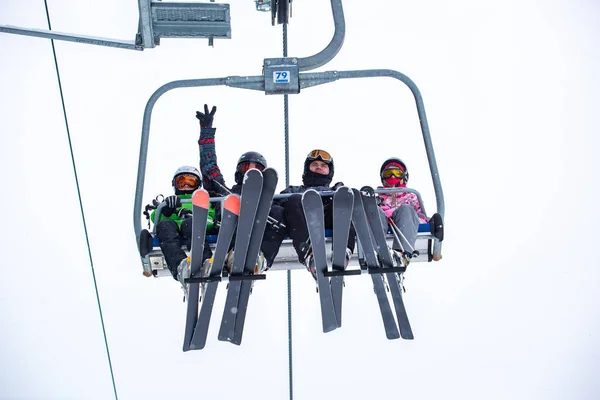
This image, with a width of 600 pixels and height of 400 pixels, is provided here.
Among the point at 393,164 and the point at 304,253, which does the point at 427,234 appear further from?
the point at 393,164

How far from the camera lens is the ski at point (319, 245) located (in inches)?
164

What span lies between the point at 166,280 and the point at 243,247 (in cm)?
1276

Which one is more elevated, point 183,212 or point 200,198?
point 200,198

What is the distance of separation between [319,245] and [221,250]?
0.54 m

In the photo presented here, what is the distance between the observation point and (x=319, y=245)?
4238 millimetres

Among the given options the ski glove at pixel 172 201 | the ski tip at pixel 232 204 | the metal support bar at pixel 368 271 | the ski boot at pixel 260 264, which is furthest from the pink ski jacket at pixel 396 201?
the ski glove at pixel 172 201

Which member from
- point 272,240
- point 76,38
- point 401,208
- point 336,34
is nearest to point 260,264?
point 272,240

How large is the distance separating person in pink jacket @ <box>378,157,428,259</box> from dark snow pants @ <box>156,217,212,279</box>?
116 centimetres

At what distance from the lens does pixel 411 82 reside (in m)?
4.49

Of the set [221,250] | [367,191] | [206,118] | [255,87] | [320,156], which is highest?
Result: [255,87]

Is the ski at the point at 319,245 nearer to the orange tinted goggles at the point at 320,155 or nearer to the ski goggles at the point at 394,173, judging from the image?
the orange tinted goggles at the point at 320,155

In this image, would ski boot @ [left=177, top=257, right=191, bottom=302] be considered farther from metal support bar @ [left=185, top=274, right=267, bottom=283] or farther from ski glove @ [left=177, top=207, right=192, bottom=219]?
ski glove @ [left=177, top=207, right=192, bottom=219]

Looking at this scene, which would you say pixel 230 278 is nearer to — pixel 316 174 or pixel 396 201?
pixel 316 174

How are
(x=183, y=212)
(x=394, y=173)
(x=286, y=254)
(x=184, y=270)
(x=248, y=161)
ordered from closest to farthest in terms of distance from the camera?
(x=184, y=270) → (x=286, y=254) → (x=183, y=212) → (x=248, y=161) → (x=394, y=173)
